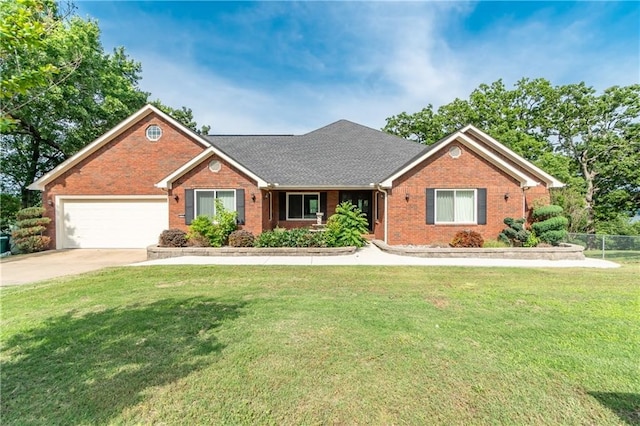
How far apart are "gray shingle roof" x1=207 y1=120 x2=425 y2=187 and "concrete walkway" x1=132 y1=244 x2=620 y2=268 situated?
14.9 ft

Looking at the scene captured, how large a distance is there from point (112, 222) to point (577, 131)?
1342 inches

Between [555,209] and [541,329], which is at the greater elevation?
[555,209]

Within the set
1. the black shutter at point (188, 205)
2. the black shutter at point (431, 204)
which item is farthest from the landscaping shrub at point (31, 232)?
the black shutter at point (431, 204)

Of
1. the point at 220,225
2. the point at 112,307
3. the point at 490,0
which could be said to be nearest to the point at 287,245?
the point at 220,225

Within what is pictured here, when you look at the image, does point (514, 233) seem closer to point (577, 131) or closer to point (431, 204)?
point (431, 204)

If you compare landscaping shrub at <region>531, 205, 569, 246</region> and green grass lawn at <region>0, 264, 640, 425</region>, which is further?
landscaping shrub at <region>531, 205, 569, 246</region>

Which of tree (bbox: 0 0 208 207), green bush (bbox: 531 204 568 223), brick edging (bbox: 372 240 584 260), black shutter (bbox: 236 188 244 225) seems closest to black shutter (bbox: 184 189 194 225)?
black shutter (bbox: 236 188 244 225)

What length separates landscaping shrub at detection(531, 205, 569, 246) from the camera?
11.4 m

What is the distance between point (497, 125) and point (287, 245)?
85.7 ft

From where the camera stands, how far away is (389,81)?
1845 cm

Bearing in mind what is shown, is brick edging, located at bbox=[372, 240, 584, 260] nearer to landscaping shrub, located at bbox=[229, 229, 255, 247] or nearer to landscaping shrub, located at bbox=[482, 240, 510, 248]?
landscaping shrub, located at bbox=[482, 240, 510, 248]

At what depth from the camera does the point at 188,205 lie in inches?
492

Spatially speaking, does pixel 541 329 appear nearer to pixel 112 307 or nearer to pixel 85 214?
pixel 112 307

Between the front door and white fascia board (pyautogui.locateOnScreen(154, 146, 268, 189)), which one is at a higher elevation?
white fascia board (pyautogui.locateOnScreen(154, 146, 268, 189))
